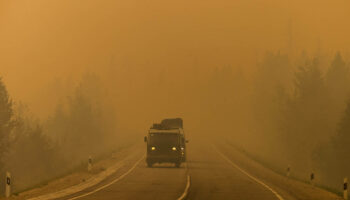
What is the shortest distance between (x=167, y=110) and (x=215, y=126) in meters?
28.6

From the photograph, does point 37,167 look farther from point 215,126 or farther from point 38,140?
point 215,126

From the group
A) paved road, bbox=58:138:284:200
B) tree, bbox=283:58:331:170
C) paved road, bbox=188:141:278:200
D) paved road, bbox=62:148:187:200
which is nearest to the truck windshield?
paved road, bbox=62:148:187:200

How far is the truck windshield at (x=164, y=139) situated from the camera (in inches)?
1572

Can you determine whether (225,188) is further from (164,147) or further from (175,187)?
(164,147)

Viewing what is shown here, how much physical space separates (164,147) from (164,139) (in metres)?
0.64

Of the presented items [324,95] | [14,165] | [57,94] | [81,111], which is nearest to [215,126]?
[57,94]

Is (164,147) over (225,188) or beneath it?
over

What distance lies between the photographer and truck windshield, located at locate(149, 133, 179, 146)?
1572 inches

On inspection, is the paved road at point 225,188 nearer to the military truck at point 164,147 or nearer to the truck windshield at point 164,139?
the military truck at point 164,147

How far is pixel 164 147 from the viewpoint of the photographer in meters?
39.8

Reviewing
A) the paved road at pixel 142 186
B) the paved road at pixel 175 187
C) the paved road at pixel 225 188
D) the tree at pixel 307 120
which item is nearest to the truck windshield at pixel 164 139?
the paved road at pixel 142 186

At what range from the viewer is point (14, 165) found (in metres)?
65.1

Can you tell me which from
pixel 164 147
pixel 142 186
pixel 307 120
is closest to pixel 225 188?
pixel 142 186

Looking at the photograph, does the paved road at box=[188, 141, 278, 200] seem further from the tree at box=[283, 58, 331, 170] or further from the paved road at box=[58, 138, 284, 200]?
the tree at box=[283, 58, 331, 170]
